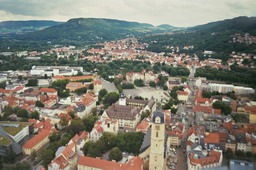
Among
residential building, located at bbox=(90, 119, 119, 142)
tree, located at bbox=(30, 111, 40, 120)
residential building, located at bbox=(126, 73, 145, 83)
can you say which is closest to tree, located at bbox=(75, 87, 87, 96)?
residential building, located at bbox=(126, 73, 145, 83)

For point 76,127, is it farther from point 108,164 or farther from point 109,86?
point 109,86

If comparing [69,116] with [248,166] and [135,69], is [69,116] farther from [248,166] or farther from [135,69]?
[135,69]

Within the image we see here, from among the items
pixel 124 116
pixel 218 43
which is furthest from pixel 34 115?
pixel 218 43

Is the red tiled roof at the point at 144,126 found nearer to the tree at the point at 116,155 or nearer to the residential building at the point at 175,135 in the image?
the residential building at the point at 175,135

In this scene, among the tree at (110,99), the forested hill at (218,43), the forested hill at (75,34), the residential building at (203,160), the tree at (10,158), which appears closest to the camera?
the residential building at (203,160)

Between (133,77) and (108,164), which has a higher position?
(133,77)

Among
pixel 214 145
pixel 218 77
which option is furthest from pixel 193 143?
pixel 218 77

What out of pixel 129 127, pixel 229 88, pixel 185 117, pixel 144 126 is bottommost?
pixel 129 127

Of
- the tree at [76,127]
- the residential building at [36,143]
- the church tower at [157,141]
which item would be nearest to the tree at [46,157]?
the residential building at [36,143]
